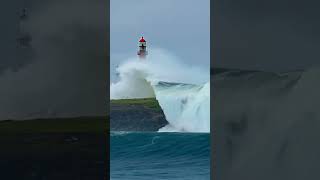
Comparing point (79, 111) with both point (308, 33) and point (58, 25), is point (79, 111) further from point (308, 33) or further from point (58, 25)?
point (308, 33)

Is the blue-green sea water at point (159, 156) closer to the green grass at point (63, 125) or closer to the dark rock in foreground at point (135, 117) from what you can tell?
the dark rock in foreground at point (135, 117)

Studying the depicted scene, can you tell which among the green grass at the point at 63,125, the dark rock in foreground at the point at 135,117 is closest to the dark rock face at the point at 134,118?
the dark rock in foreground at the point at 135,117

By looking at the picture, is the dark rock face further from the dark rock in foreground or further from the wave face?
the wave face

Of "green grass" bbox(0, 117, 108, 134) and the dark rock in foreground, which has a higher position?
"green grass" bbox(0, 117, 108, 134)

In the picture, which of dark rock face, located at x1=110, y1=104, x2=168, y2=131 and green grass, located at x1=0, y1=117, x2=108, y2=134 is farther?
dark rock face, located at x1=110, y1=104, x2=168, y2=131

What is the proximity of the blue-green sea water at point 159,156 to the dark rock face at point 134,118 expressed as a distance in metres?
0.79

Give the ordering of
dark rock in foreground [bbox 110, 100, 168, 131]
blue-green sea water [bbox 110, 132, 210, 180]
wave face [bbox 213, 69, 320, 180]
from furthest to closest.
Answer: dark rock in foreground [bbox 110, 100, 168, 131]
blue-green sea water [bbox 110, 132, 210, 180]
wave face [bbox 213, 69, 320, 180]

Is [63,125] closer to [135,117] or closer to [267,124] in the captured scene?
[267,124]

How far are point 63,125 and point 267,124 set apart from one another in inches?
100

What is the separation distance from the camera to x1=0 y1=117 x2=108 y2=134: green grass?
6.00 m

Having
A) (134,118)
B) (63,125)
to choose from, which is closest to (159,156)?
(134,118)

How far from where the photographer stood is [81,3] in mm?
6102

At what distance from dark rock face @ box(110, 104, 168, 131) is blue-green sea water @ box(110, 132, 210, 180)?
31.3 inches

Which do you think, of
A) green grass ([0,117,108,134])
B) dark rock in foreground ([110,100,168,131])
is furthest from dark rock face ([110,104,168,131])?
green grass ([0,117,108,134])
